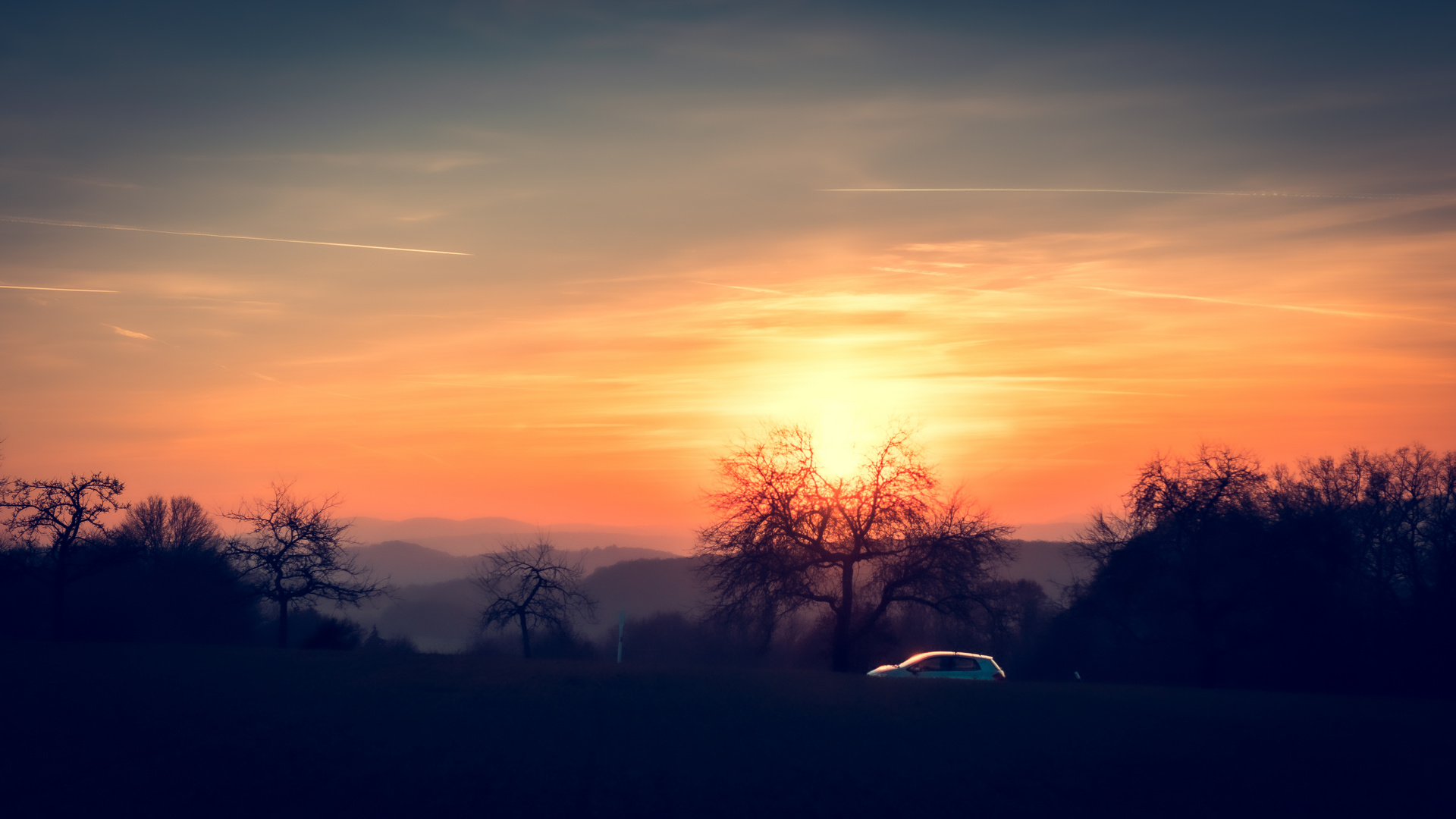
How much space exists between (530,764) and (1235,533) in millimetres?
29475

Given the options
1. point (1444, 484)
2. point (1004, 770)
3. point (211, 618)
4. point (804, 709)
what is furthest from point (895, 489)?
point (1444, 484)

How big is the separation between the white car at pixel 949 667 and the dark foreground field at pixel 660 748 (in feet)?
13.4

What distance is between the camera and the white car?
76.9 ft

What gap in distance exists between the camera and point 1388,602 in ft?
112

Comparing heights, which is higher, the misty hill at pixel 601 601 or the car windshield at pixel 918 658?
the car windshield at pixel 918 658

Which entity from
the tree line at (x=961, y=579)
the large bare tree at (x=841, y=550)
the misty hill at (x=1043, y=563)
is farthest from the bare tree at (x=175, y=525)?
the misty hill at (x=1043, y=563)

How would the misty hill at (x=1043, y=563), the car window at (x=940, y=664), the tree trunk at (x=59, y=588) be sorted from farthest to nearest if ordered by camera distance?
1. the misty hill at (x=1043, y=563)
2. the tree trunk at (x=59, y=588)
3. the car window at (x=940, y=664)

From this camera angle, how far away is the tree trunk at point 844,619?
2662 centimetres

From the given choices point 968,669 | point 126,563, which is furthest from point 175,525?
point 968,669

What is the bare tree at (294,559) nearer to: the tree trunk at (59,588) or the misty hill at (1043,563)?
the tree trunk at (59,588)

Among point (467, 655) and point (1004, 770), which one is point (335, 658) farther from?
point (1004, 770)

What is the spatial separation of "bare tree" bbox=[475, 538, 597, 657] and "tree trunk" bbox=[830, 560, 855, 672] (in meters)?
12.2

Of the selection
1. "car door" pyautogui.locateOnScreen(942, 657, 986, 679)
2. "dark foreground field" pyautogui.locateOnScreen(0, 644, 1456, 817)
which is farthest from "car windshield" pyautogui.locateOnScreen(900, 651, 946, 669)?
"dark foreground field" pyautogui.locateOnScreen(0, 644, 1456, 817)

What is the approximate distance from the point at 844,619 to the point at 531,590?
13.8 m
